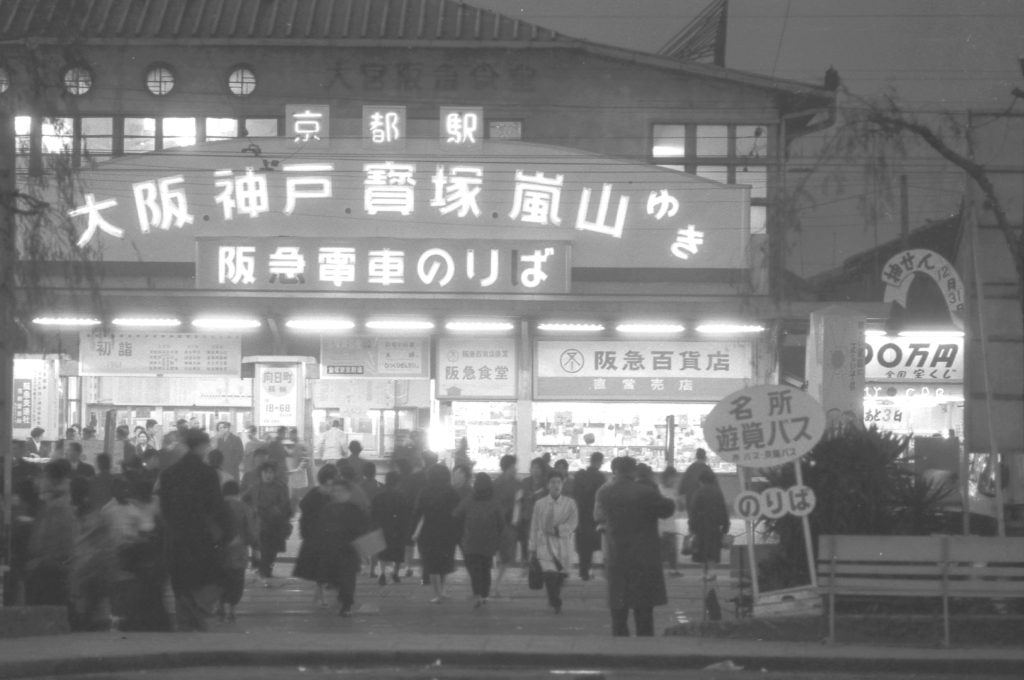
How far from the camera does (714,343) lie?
28.6 metres

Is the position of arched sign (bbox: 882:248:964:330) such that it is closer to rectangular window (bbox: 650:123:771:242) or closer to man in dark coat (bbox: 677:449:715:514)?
man in dark coat (bbox: 677:449:715:514)

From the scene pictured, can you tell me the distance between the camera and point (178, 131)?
3459cm

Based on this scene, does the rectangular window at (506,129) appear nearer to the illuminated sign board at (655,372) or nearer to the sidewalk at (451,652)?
the illuminated sign board at (655,372)

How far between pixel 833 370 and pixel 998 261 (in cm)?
595

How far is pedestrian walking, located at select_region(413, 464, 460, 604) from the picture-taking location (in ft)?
61.8

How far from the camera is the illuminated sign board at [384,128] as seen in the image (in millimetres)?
29719

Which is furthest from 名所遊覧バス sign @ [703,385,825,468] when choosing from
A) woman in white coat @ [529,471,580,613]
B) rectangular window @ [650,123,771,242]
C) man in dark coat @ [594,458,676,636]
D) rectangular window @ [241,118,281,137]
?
rectangular window @ [241,118,281,137]

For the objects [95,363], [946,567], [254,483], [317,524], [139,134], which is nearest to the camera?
[946,567]

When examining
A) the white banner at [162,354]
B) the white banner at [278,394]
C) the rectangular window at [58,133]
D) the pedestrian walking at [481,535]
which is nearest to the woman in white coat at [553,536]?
the pedestrian walking at [481,535]

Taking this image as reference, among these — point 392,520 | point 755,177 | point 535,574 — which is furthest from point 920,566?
point 755,177

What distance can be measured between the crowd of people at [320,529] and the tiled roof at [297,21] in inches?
526

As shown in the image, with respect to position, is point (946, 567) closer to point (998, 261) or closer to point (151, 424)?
point (998, 261)

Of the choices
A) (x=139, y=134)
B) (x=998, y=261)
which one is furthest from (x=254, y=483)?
(x=139, y=134)

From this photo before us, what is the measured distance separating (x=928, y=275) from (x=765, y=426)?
4.19 metres
